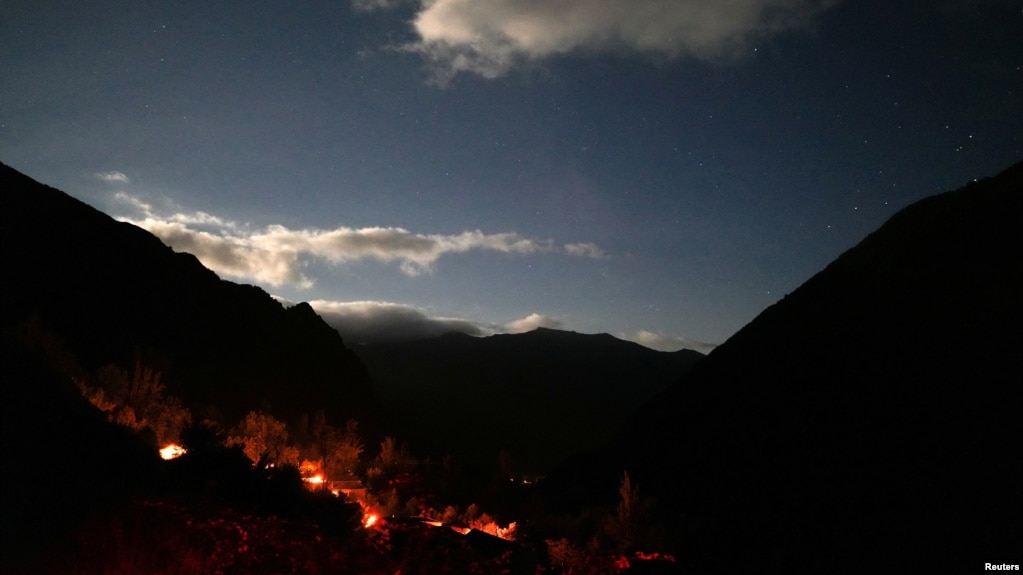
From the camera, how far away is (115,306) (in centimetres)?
2864

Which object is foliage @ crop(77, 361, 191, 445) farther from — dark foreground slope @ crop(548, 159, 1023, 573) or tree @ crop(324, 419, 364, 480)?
dark foreground slope @ crop(548, 159, 1023, 573)

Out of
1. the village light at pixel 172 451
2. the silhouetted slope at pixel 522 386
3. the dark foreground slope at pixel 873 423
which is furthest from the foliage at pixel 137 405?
the silhouetted slope at pixel 522 386

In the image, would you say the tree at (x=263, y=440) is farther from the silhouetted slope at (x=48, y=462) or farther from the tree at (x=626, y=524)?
the tree at (x=626, y=524)

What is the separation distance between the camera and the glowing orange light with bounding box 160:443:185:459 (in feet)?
34.5

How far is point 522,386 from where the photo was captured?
109000mm

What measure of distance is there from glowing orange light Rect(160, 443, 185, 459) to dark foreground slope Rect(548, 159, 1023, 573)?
9.56 metres

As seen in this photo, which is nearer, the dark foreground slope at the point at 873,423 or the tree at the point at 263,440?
the dark foreground slope at the point at 873,423

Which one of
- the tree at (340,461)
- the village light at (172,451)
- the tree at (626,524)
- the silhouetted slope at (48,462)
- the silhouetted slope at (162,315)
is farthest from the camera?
the silhouetted slope at (162,315)

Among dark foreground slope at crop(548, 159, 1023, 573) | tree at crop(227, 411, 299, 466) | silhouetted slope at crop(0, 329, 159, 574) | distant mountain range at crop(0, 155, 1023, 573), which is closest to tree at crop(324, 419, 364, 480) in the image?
tree at crop(227, 411, 299, 466)

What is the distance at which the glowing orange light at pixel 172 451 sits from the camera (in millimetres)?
10503

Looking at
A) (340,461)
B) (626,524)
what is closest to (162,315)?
(340,461)

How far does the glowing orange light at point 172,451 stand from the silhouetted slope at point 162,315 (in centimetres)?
918

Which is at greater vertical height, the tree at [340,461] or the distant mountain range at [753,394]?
the distant mountain range at [753,394]

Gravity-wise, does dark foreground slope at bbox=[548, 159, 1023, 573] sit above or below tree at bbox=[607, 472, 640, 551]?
above
